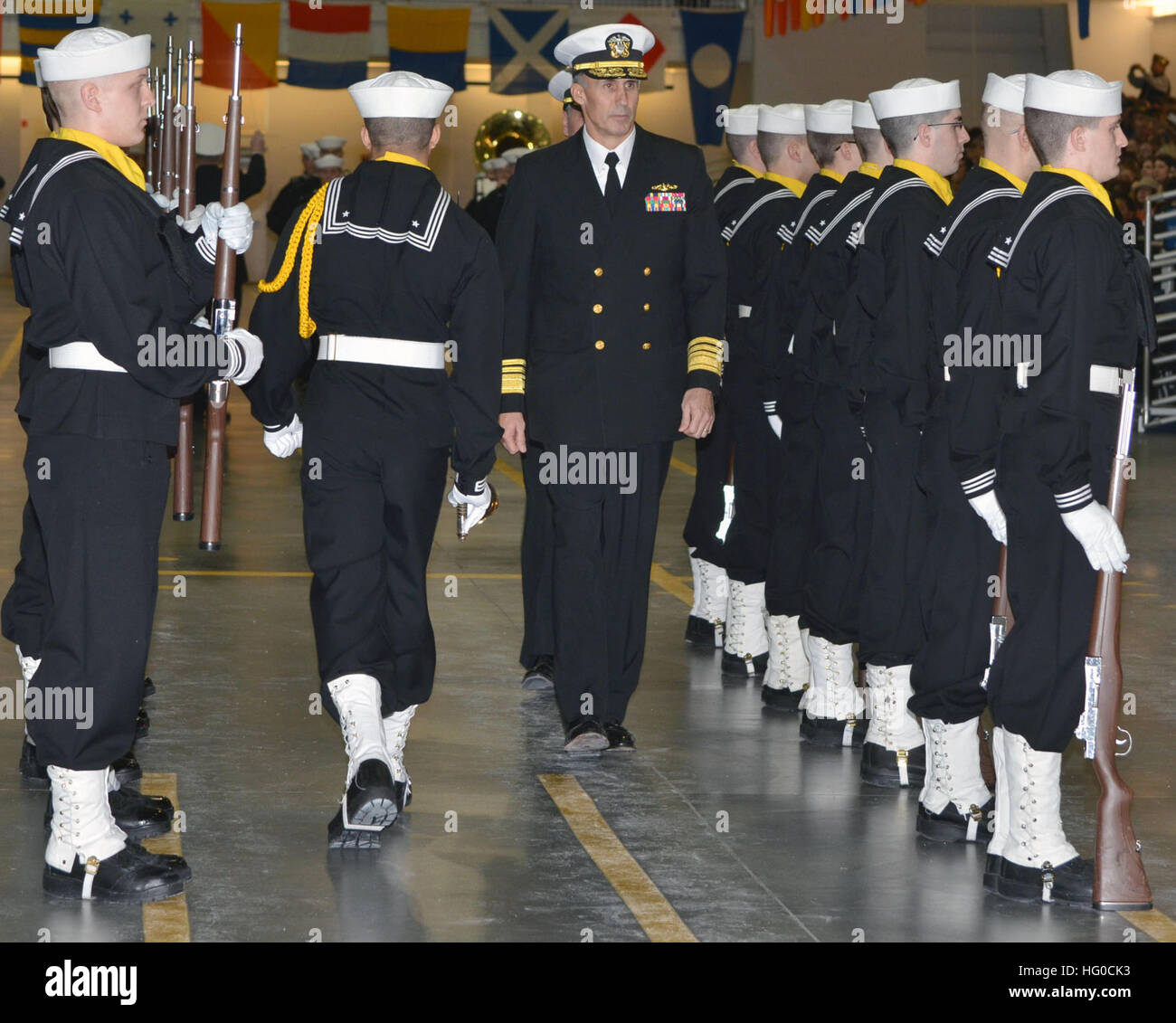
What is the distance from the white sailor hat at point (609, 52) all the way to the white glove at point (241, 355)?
1.88 m

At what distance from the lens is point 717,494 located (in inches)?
325

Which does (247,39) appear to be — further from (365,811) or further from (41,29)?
(365,811)

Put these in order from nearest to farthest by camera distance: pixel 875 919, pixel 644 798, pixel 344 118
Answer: pixel 875 919
pixel 644 798
pixel 344 118

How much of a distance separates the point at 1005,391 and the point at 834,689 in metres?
2.00

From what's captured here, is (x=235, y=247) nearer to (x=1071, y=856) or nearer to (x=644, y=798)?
(x=644, y=798)

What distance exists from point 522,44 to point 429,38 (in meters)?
1.37

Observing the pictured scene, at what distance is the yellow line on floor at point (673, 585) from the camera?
31.2ft

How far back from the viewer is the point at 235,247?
16.2 feet

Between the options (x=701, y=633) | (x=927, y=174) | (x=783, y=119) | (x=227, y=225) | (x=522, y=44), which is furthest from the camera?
Answer: (x=522, y=44)

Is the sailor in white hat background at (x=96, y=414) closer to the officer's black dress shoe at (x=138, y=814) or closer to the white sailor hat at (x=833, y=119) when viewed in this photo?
the officer's black dress shoe at (x=138, y=814)

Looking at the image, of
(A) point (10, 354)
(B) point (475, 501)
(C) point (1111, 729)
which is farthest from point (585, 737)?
(A) point (10, 354)

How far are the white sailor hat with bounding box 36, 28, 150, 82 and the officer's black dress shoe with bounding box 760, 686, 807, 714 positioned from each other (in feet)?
11.8

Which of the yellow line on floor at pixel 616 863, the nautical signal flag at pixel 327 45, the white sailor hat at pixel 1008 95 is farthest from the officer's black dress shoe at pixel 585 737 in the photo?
the nautical signal flag at pixel 327 45

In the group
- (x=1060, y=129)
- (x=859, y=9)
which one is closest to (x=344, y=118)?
(x=859, y=9)
